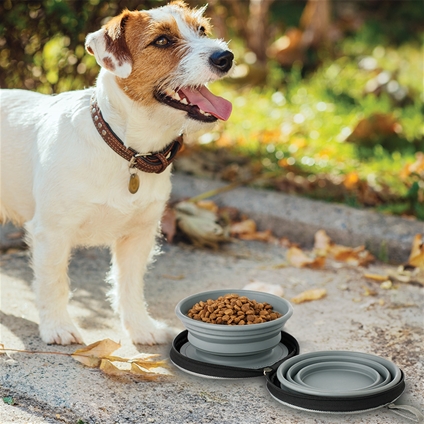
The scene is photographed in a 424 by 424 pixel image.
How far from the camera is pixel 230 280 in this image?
14.0 feet

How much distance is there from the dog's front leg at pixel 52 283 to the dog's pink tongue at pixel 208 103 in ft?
2.86

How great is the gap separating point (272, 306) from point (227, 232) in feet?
4.68

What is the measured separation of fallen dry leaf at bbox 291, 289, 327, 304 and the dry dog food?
658 millimetres

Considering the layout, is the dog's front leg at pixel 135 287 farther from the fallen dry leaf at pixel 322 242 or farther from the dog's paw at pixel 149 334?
the fallen dry leaf at pixel 322 242

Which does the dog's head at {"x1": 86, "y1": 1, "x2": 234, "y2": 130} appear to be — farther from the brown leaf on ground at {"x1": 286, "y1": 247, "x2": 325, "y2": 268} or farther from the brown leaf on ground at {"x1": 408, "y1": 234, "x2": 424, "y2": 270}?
the brown leaf on ground at {"x1": 408, "y1": 234, "x2": 424, "y2": 270}

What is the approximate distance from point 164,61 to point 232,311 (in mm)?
1149

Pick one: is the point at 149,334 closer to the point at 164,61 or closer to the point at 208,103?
the point at 208,103

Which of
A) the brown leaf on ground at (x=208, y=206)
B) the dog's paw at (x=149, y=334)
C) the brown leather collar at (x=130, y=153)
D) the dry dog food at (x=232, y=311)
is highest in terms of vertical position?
the brown leather collar at (x=130, y=153)

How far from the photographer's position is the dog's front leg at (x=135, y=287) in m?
3.52

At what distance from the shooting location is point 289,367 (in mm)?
3016

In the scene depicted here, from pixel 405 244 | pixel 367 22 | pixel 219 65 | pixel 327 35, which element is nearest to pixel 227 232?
pixel 405 244

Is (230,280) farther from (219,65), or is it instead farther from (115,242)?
(219,65)

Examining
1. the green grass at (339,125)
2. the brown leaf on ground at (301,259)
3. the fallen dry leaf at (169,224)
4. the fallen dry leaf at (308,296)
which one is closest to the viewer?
the fallen dry leaf at (308,296)

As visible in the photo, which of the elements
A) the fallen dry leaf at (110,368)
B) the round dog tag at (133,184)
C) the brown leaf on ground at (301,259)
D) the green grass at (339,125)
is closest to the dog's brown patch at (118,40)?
the round dog tag at (133,184)
